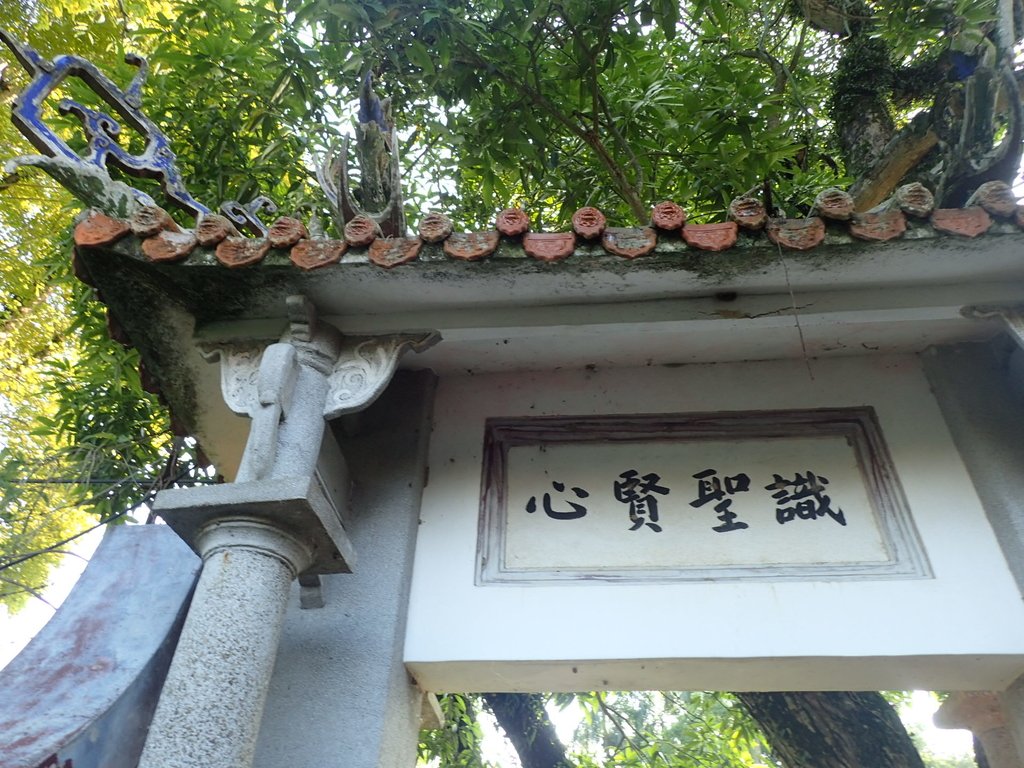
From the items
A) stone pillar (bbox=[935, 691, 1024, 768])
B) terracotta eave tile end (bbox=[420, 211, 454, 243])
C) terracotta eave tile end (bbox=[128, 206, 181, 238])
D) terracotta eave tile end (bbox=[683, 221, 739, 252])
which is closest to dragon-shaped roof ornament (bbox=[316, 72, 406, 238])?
terracotta eave tile end (bbox=[420, 211, 454, 243])

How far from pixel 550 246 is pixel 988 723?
3.00 m

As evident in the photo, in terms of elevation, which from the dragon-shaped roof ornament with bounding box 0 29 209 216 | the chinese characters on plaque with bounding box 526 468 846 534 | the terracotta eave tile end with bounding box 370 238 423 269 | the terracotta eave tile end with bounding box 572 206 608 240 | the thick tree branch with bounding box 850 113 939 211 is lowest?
the chinese characters on plaque with bounding box 526 468 846 534

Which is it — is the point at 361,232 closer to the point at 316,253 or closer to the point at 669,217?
the point at 316,253

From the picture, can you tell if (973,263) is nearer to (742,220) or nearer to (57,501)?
(742,220)

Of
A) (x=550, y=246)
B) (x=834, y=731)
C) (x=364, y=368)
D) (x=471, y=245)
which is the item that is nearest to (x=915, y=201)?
(x=550, y=246)

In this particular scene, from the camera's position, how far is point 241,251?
8.69ft

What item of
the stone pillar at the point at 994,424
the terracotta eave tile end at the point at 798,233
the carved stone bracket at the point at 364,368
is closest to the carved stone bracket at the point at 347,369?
the carved stone bracket at the point at 364,368

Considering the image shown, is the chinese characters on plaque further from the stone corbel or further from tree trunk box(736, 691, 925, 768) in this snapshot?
tree trunk box(736, 691, 925, 768)

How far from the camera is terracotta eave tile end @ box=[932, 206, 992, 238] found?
2.48m

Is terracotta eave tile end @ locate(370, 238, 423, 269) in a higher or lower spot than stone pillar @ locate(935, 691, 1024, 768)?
higher

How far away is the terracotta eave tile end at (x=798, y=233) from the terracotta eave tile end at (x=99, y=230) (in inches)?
87.6

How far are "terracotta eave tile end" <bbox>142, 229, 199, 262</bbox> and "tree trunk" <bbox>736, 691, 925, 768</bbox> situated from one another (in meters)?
4.09

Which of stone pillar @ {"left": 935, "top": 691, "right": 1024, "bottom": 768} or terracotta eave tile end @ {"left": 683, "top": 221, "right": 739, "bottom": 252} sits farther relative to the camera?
stone pillar @ {"left": 935, "top": 691, "right": 1024, "bottom": 768}

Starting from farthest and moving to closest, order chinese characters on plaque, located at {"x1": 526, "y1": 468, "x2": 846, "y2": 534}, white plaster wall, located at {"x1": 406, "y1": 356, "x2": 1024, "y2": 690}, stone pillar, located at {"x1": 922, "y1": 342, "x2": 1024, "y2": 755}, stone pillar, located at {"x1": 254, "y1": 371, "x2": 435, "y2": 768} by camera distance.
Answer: chinese characters on plaque, located at {"x1": 526, "y1": 468, "x2": 846, "y2": 534}
stone pillar, located at {"x1": 922, "y1": 342, "x2": 1024, "y2": 755}
white plaster wall, located at {"x1": 406, "y1": 356, "x2": 1024, "y2": 690}
stone pillar, located at {"x1": 254, "y1": 371, "x2": 435, "y2": 768}
